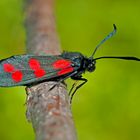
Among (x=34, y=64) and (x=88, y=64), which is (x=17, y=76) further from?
(x=88, y=64)

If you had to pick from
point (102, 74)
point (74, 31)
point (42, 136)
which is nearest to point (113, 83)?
point (102, 74)

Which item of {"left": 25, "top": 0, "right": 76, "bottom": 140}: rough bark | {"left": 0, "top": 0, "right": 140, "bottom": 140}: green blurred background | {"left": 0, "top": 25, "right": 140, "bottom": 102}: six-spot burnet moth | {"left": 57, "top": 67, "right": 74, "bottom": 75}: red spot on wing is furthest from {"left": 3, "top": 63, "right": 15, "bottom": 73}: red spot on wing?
{"left": 0, "top": 0, "right": 140, "bottom": 140}: green blurred background

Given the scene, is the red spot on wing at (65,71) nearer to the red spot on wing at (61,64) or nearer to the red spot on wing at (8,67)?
the red spot on wing at (61,64)

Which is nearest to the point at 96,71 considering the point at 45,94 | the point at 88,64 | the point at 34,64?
the point at 88,64

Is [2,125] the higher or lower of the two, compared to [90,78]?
lower

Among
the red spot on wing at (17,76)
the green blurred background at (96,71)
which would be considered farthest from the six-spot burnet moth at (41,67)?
the green blurred background at (96,71)

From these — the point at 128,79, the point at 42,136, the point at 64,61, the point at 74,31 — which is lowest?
the point at 42,136

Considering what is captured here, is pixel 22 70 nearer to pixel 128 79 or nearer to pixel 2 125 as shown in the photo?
pixel 2 125
